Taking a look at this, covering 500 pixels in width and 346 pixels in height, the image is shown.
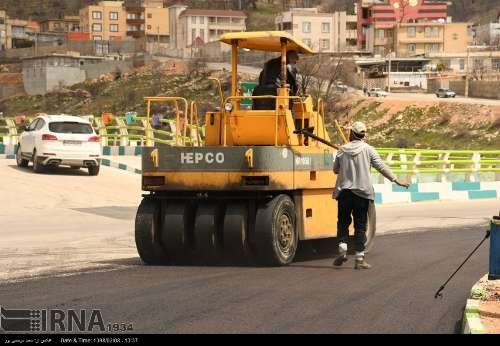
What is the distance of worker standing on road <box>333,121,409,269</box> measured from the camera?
12.2 metres

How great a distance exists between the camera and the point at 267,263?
1218cm

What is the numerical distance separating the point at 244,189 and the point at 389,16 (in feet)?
460

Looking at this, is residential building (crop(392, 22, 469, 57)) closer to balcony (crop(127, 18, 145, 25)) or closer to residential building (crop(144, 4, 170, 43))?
residential building (crop(144, 4, 170, 43))

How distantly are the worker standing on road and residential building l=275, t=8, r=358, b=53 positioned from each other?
443 ft

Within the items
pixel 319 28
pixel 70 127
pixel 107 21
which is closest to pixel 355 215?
pixel 70 127

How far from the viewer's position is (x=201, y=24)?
17012 centimetres

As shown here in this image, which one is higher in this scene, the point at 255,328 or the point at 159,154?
the point at 159,154

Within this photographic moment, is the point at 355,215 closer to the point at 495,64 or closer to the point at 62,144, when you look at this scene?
the point at 62,144

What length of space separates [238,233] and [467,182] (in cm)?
1828

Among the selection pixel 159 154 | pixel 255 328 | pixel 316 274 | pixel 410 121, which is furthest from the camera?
pixel 410 121

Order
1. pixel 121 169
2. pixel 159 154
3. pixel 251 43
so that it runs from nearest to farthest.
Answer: pixel 159 154 → pixel 251 43 → pixel 121 169

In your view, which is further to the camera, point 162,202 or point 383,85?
point 383,85
